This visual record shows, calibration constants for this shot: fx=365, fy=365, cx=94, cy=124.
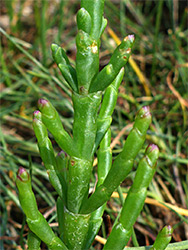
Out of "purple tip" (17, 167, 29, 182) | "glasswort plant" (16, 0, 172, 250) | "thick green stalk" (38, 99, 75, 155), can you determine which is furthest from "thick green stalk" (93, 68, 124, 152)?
"purple tip" (17, 167, 29, 182)

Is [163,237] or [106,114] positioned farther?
[106,114]

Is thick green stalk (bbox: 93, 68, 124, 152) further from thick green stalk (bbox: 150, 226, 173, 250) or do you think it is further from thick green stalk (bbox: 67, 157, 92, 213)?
thick green stalk (bbox: 150, 226, 173, 250)

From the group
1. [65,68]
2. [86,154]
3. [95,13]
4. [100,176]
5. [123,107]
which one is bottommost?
[123,107]

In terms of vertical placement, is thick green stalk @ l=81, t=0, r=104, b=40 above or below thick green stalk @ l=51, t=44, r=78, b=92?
above

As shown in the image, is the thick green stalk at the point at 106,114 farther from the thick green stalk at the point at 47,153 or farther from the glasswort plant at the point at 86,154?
the thick green stalk at the point at 47,153

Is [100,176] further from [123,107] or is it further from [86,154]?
[123,107]

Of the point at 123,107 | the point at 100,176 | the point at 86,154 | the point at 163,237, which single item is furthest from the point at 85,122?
the point at 123,107

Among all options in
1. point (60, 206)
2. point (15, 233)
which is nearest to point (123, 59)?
point (60, 206)
